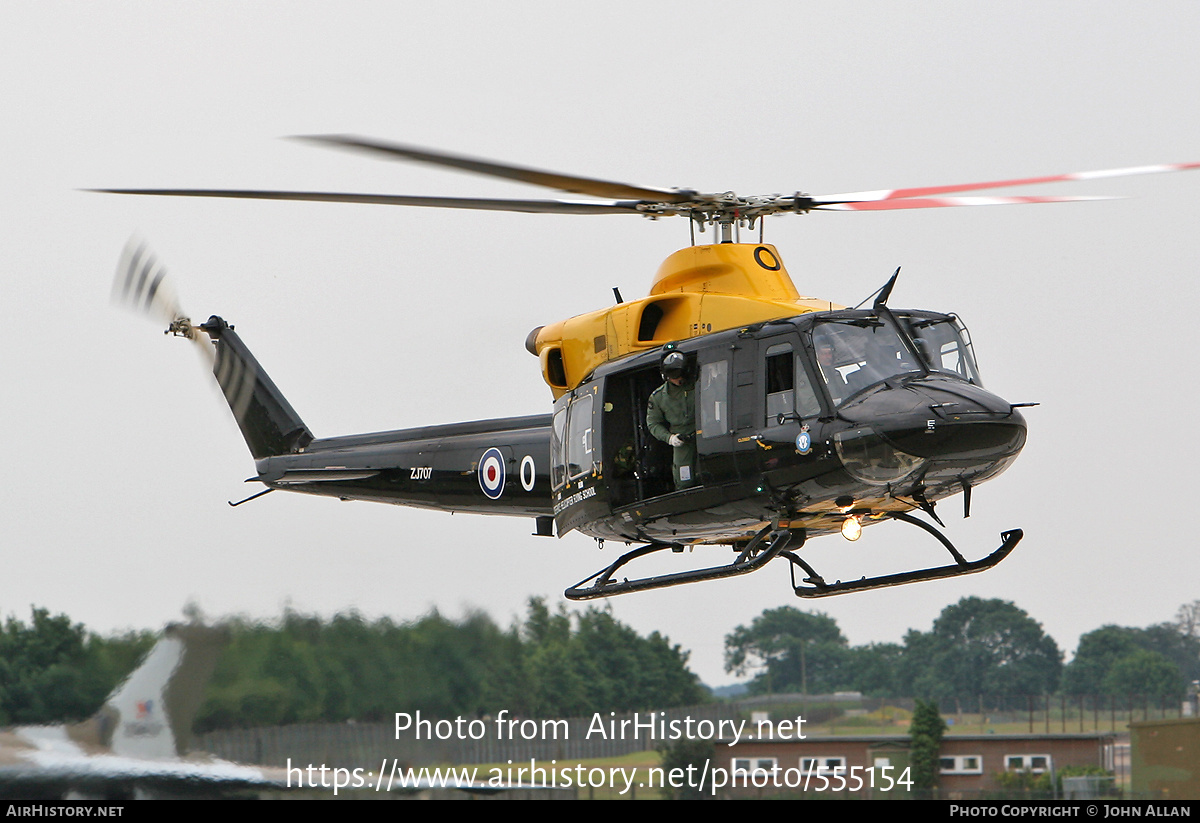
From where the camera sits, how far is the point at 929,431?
802 centimetres

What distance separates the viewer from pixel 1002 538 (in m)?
9.29

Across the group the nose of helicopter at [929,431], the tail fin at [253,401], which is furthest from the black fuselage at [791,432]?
the tail fin at [253,401]

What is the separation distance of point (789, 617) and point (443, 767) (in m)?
33.0

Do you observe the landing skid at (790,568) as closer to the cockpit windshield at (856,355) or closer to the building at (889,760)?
the cockpit windshield at (856,355)

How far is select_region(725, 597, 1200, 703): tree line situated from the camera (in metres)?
38.1

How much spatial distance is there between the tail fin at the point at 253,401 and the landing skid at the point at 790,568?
17.5ft

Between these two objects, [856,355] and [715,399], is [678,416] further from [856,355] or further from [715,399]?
[856,355]

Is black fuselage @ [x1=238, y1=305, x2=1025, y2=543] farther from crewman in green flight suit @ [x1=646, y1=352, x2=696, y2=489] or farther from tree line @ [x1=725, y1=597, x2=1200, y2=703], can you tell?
tree line @ [x1=725, y1=597, x2=1200, y2=703]

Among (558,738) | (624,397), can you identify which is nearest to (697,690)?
(558,738)

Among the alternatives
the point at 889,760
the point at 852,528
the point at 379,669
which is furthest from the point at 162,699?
→ the point at 889,760

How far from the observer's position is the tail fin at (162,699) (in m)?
12.8

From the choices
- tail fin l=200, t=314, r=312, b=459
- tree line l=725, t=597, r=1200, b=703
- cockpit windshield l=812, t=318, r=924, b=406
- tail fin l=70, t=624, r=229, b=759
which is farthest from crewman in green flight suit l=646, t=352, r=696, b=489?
tree line l=725, t=597, r=1200, b=703

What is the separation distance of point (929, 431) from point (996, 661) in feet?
113
